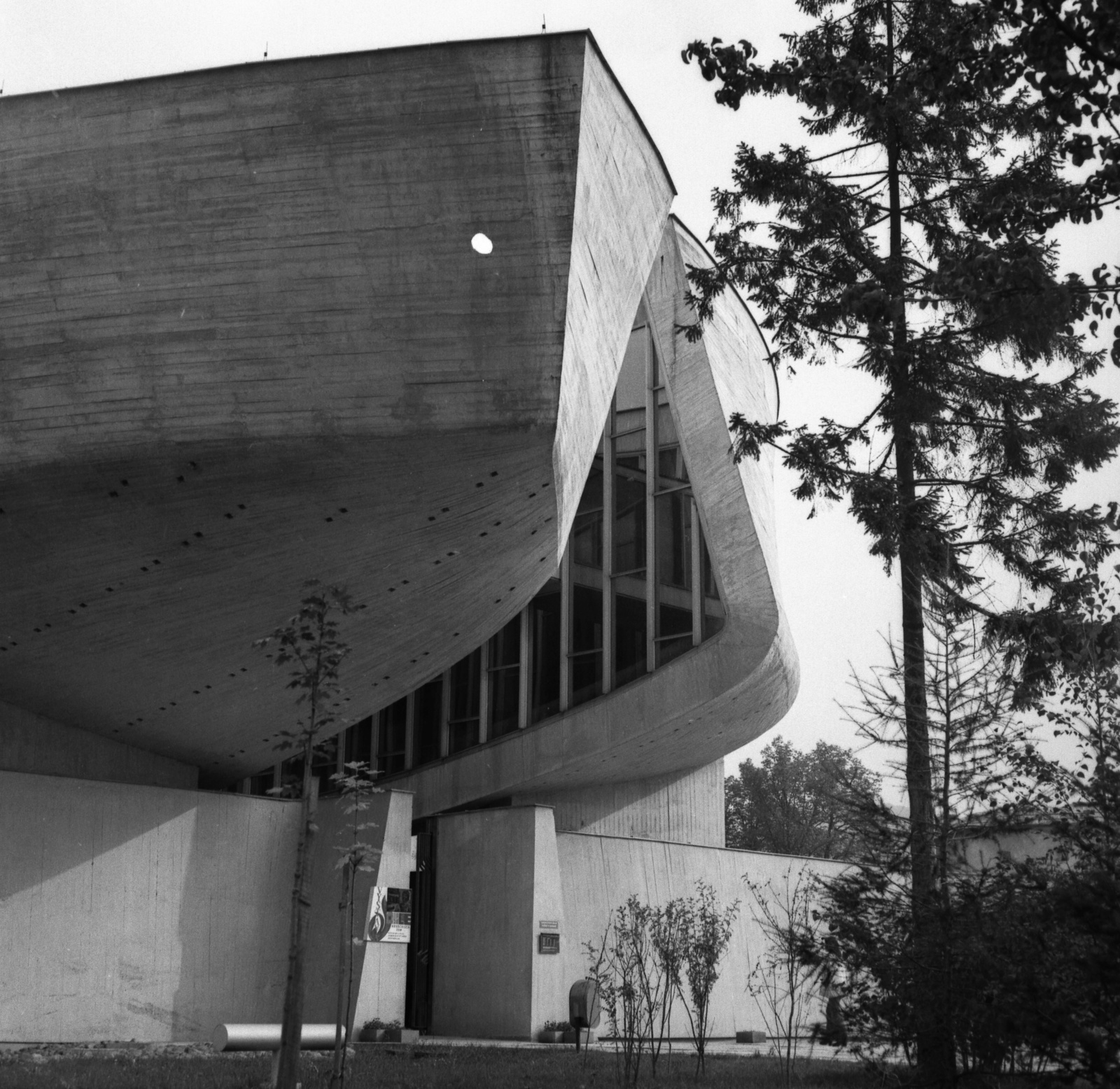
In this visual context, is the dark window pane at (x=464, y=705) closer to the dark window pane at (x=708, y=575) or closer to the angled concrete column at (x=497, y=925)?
the angled concrete column at (x=497, y=925)

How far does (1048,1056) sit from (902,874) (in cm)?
259

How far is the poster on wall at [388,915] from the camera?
1692cm

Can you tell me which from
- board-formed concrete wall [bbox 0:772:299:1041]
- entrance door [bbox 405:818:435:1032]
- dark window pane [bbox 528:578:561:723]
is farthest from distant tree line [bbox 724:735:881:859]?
board-formed concrete wall [bbox 0:772:299:1041]

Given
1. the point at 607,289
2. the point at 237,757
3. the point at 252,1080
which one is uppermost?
the point at 607,289

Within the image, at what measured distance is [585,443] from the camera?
13.7 m

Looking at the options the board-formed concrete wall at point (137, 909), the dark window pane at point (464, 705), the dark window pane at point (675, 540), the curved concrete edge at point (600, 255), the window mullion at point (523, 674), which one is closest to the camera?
the curved concrete edge at point (600, 255)

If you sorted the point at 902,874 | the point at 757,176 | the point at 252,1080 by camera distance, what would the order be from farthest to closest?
the point at 757,176, the point at 252,1080, the point at 902,874

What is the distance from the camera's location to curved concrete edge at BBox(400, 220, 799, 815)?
20422 mm

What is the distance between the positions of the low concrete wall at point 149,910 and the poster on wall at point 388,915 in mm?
238

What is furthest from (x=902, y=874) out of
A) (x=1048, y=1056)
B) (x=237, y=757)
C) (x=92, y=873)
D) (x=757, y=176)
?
(x=237, y=757)

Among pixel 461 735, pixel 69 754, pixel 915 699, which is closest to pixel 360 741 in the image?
pixel 461 735

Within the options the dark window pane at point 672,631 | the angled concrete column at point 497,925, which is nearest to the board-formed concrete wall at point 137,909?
the angled concrete column at point 497,925

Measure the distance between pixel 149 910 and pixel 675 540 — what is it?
10339 mm

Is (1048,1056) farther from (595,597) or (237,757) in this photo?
(595,597)
